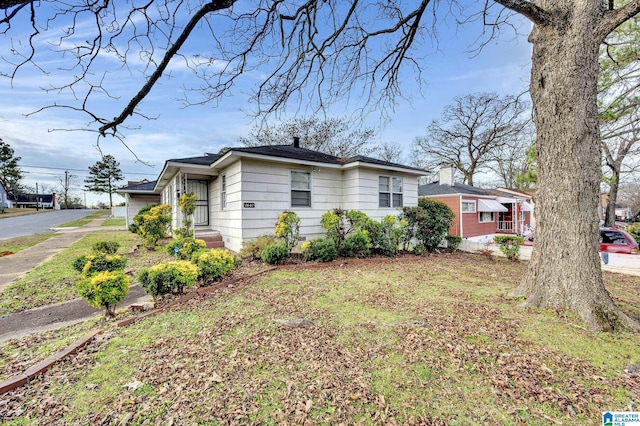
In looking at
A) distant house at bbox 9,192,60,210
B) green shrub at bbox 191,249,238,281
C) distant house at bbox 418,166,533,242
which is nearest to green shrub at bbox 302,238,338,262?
green shrub at bbox 191,249,238,281

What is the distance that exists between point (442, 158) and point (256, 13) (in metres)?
25.2

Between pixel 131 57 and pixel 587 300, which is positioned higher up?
pixel 131 57

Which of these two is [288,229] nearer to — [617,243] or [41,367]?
[41,367]

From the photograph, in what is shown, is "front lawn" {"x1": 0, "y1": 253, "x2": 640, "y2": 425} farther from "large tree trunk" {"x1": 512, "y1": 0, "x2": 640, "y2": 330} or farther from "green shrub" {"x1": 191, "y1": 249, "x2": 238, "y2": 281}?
"green shrub" {"x1": 191, "y1": 249, "x2": 238, "y2": 281}

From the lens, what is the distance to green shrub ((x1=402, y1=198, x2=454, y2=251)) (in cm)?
991

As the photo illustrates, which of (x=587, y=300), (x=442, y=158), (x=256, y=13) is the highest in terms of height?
(x=442, y=158)

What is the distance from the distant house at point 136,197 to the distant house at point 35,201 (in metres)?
53.3

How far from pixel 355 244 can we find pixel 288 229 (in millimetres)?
2100

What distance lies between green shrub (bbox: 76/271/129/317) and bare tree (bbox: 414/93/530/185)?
962 inches

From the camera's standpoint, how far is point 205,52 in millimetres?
3977

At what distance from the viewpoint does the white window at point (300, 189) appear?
29.3ft

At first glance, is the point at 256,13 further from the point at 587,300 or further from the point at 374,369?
the point at 587,300

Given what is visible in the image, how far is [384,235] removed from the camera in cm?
892

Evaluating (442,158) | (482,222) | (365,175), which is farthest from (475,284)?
(442,158)
